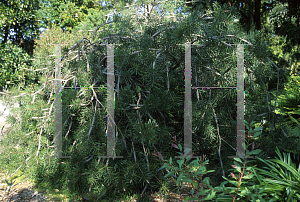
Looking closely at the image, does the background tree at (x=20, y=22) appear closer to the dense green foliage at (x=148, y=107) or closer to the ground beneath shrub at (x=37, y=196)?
the dense green foliage at (x=148, y=107)

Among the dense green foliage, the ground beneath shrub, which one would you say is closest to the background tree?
the dense green foliage

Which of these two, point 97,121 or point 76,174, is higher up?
point 97,121

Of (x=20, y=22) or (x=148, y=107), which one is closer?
(x=148, y=107)

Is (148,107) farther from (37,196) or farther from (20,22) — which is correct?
(20,22)

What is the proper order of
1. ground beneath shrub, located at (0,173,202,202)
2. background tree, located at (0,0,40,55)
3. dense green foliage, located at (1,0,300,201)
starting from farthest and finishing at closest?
background tree, located at (0,0,40,55)
ground beneath shrub, located at (0,173,202,202)
dense green foliage, located at (1,0,300,201)

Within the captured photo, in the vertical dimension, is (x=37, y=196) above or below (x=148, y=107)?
below

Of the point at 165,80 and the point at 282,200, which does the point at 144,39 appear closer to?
the point at 165,80

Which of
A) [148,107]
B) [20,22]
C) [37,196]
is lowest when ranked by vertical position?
[37,196]

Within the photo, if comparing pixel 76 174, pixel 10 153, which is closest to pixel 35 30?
pixel 10 153

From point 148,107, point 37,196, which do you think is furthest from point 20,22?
point 148,107

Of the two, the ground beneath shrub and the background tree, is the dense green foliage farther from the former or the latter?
the background tree

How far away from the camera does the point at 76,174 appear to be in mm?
1708

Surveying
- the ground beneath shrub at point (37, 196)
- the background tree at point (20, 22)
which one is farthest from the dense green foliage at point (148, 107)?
the background tree at point (20, 22)

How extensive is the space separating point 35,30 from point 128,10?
5.75 metres
